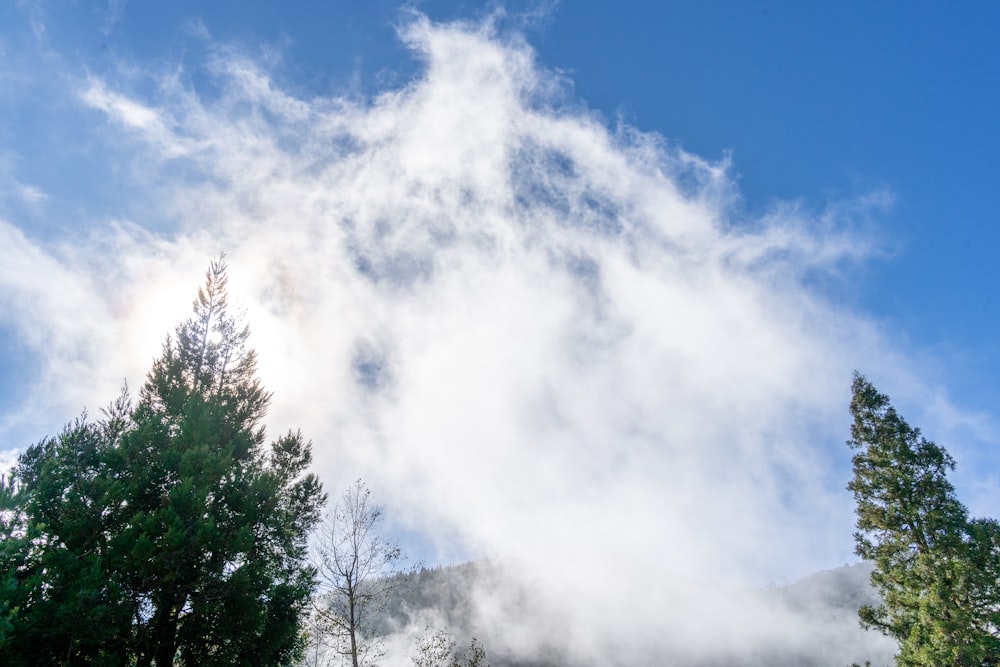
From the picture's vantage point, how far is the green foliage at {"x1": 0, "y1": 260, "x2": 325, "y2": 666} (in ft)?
42.8

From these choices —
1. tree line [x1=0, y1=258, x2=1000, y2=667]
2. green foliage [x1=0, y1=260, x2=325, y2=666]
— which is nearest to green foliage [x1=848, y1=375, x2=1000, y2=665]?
tree line [x1=0, y1=258, x2=1000, y2=667]

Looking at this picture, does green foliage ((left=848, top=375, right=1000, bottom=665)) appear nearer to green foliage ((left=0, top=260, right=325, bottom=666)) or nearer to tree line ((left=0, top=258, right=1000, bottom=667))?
tree line ((left=0, top=258, right=1000, bottom=667))

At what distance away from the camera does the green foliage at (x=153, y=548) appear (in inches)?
514

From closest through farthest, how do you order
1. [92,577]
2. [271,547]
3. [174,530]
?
1. [92,577]
2. [174,530]
3. [271,547]

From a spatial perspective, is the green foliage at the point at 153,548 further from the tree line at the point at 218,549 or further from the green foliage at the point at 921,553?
the green foliage at the point at 921,553

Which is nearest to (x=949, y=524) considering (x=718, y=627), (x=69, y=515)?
(x=69, y=515)

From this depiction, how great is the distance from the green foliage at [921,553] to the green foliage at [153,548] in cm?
2185

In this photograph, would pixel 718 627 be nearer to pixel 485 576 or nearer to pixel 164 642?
pixel 485 576

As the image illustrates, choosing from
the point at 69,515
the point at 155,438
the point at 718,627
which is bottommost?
the point at 718,627

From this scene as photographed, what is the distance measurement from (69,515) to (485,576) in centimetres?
16631

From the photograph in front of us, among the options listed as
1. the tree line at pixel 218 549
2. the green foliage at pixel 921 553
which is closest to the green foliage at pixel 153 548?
the tree line at pixel 218 549

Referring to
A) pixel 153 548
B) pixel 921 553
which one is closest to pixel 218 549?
pixel 153 548

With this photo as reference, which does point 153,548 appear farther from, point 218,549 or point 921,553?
point 921,553

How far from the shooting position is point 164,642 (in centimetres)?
1494
